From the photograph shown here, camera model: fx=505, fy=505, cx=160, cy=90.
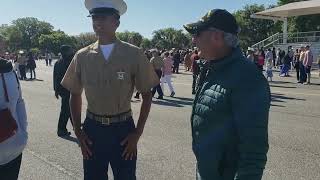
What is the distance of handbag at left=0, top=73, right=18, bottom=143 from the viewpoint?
343 centimetres

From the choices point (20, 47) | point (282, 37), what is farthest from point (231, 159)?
point (20, 47)

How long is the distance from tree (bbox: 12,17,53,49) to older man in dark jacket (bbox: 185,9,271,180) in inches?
6423

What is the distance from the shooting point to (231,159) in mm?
2740

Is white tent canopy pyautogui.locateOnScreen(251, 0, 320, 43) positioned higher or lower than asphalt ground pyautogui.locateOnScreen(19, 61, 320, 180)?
higher

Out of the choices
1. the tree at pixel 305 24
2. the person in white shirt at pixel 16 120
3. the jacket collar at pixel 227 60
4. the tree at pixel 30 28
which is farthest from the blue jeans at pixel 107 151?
the tree at pixel 30 28

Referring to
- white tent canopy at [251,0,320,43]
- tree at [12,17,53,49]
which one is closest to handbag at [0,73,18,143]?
white tent canopy at [251,0,320,43]

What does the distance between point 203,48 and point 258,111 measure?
51 cm

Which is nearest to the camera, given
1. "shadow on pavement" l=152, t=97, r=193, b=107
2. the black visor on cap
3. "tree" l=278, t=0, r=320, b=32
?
the black visor on cap

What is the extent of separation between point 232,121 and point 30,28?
568 ft

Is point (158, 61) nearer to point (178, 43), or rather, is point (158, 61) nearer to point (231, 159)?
point (231, 159)

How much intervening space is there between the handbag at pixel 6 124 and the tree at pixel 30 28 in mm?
162245

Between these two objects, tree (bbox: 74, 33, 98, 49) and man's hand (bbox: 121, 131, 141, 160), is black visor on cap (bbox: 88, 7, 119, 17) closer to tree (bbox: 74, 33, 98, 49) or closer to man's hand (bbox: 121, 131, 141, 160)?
man's hand (bbox: 121, 131, 141, 160)

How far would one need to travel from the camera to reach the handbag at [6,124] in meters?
3.43

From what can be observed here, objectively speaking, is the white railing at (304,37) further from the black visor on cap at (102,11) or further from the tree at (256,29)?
the black visor on cap at (102,11)
